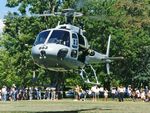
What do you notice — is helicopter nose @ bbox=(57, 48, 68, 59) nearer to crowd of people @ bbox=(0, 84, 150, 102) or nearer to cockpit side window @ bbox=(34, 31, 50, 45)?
cockpit side window @ bbox=(34, 31, 50, 45)

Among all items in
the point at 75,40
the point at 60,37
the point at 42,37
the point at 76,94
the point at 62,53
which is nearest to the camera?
the point at 62,53

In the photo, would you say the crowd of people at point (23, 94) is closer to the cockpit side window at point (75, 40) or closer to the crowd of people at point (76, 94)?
the crowd of people at point (76, 94)

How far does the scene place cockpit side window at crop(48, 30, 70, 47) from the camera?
28.0 m

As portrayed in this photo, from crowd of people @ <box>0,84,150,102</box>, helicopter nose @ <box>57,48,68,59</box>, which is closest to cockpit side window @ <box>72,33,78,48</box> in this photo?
helicopter nose @ <box>57,48,68,59</box>

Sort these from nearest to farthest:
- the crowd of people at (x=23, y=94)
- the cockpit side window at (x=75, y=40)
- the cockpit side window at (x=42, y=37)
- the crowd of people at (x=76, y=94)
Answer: the cockpit side window at (x=42, y=37) → the cockpit side window at (x=75, y=40) → the crowd of people at (x=76, y=94) → the crowd of people at (x=23, y=94)

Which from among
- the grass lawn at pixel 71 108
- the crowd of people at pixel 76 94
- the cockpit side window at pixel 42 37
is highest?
the cockpit side window at pixel 42 37

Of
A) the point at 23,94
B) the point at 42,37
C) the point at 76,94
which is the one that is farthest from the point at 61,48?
the point at 23,94

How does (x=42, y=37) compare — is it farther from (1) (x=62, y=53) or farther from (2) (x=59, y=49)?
(1) (x=62, y=53)

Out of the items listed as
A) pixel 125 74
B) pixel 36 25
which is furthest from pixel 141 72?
pixel 36 25

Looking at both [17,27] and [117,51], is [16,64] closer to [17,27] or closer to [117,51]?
[17,27]

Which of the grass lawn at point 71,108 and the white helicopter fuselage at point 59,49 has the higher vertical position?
the white helicopter fuselage at point 59,49

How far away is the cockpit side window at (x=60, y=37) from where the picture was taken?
92.0 feet

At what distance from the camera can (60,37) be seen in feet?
93.0

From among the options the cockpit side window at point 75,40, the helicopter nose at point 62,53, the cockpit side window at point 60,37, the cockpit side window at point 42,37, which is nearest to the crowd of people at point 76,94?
the cockpit side window at point 75,40
